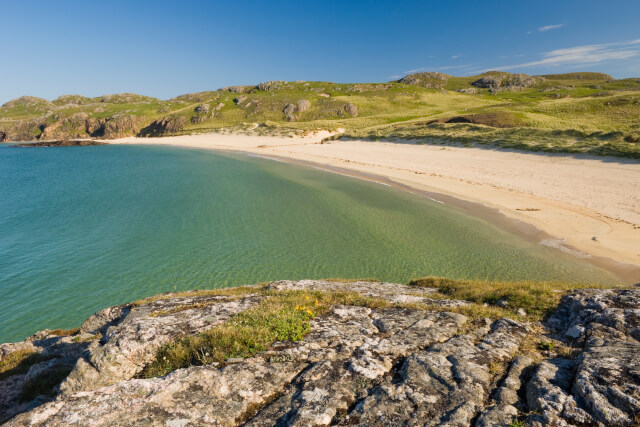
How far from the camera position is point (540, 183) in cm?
3416

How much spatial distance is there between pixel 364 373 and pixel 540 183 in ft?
124

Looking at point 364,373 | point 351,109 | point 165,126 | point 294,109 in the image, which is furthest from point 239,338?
point 165,126

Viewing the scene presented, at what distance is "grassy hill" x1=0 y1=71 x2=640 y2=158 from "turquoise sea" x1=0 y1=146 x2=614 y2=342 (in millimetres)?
37427

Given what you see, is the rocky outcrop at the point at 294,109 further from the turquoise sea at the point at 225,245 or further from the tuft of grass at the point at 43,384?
the tuft of grass at the point at 43,384

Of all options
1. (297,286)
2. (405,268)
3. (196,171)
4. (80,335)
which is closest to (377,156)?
(196,171)

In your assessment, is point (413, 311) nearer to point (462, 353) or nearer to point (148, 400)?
point (462, 353)

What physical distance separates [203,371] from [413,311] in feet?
20.6

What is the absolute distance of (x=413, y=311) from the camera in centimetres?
940

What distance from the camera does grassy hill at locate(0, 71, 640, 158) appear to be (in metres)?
68.4

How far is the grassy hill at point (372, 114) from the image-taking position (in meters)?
68.4

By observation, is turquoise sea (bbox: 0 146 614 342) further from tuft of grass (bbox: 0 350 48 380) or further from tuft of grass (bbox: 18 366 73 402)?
tuft of grass (bbox: 18 366 73 402)

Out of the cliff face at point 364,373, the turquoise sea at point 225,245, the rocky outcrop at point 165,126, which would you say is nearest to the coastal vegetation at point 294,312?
the cliff face at point 364,373

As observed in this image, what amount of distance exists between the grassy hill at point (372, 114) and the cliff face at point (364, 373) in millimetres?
53577

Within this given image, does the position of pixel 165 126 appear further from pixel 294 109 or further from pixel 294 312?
pixel 294 312
